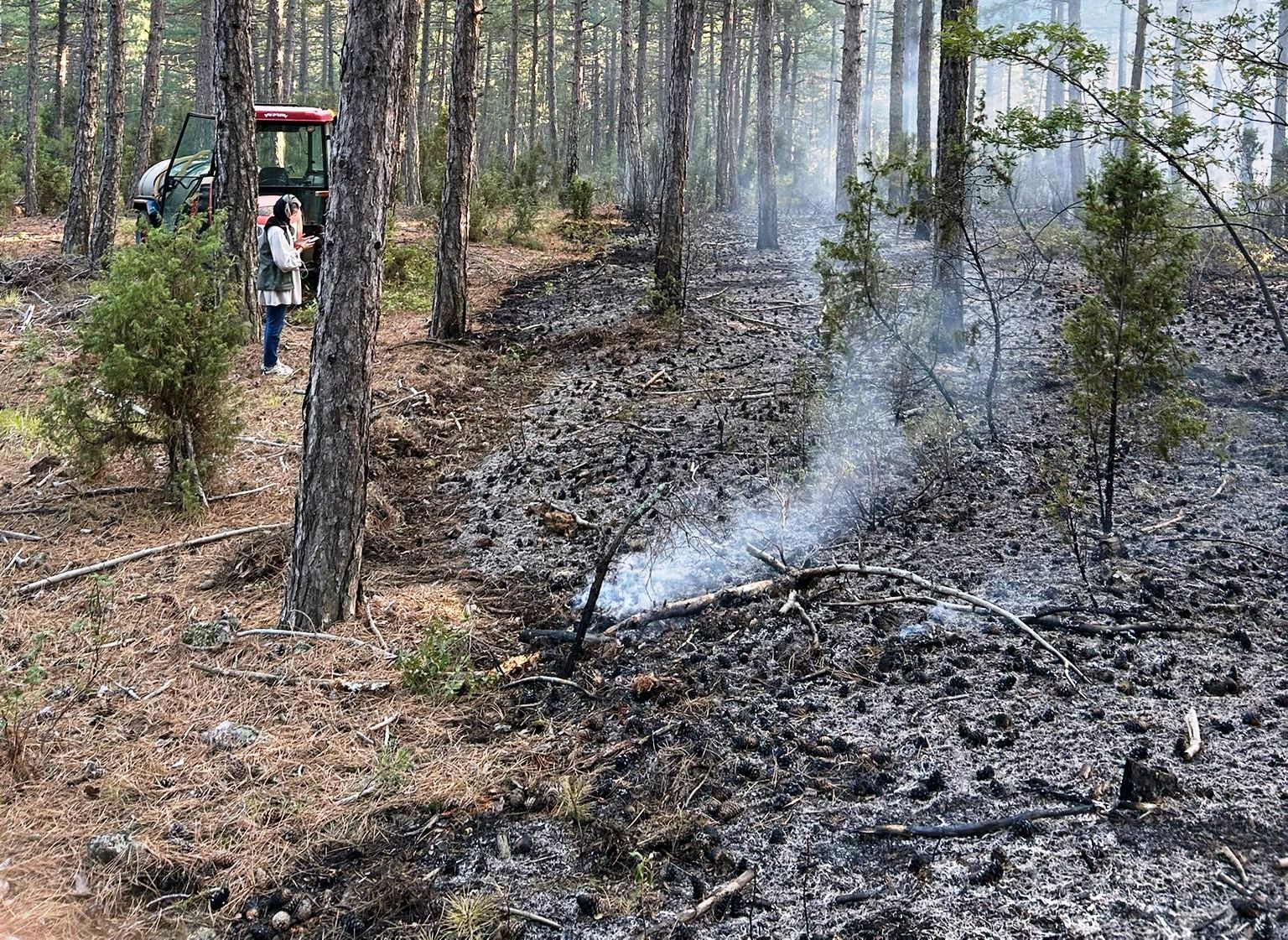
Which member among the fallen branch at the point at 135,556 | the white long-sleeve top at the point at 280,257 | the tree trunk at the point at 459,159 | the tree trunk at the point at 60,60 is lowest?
the fallen branch at the point at 135,556

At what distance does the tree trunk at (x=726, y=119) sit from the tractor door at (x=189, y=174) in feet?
52.2

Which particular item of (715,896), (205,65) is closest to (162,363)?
(715,896)

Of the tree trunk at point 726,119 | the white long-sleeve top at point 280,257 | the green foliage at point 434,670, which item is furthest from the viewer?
the tree trunk at point 726,119

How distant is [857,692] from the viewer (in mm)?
4203

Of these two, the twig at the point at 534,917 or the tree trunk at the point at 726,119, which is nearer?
the twig at the point at 534,917

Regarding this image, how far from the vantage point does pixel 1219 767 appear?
3.38 metres

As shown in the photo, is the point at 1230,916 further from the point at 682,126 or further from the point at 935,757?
the point at 682,126

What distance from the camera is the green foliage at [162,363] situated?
20.2ft

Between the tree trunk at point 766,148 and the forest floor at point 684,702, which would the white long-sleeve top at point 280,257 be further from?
the tree trunk at point 766,148

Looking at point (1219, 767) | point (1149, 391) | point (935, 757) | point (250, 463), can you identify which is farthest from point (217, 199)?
point (1219, 767)

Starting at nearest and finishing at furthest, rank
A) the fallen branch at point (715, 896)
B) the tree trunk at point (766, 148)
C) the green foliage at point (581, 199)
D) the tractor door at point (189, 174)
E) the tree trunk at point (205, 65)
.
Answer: the fallen branch at point (715, 896), the tractor door at point (189, 174), the tree trunk at point (766, 148), the green foliage at point (581, 199), the tree trunk at point (205, 65)

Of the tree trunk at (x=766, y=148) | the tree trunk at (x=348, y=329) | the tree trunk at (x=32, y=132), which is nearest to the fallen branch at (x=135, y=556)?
the tree trunk at (x=348, y=329)

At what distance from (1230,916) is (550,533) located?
4.26 meters

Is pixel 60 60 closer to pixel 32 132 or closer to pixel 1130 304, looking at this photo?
pixel 32 132
